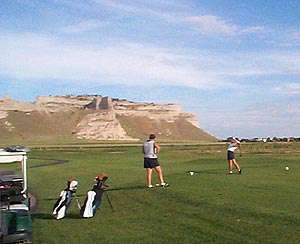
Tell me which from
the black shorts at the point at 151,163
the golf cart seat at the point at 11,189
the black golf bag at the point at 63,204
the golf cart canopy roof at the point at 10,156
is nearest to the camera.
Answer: the golf cart seat at the point at 11,189

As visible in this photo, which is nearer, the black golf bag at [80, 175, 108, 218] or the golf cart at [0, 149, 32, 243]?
the golf cart at [0, 149, 32, 243]

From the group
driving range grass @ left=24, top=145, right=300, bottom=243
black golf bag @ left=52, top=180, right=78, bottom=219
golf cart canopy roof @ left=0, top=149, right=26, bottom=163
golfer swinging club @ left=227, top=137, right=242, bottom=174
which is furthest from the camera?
golfer swinging club @ left=227, top=137, right=242, bottom=174

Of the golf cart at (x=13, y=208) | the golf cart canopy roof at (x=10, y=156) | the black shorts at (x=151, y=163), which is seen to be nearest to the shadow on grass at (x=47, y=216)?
the golf cart at (x=13, y=208)

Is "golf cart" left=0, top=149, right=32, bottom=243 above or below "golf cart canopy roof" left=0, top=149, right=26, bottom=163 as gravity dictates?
below

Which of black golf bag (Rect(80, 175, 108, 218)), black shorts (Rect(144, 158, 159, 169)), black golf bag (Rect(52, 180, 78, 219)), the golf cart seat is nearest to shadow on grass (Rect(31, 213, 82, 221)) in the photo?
black golf bag (Rect(52, 180, 78, 219))

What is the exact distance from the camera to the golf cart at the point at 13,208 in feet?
42.0

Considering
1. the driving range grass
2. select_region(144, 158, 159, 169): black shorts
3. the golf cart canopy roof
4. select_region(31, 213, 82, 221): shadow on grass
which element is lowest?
select_region(31, 213, 82, 221): shadow on grass

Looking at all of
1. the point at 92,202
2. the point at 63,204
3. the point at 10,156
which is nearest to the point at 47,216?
the point at 63,204

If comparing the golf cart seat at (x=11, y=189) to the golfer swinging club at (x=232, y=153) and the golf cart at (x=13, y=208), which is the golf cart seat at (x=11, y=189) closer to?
the golf cart at (x=13, y=208)

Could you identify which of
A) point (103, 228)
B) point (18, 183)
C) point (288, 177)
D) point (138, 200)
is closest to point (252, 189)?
point (138, 200)

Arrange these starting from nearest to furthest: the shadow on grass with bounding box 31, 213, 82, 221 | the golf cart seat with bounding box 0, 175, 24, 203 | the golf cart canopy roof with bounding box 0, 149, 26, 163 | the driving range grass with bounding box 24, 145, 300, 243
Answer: the driving range grass with bounding box 24, 145, 300, 243 → the golf cart seat with bounding box 0, 175, 24, 203 → the golf cart canopy roof with bounding box 0, 149, 26, 163 → the shadow on grass with bounding box 31, 213, 82, 221

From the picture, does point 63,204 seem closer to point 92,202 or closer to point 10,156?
point 92,202

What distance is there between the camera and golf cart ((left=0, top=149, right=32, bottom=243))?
42.0 feet

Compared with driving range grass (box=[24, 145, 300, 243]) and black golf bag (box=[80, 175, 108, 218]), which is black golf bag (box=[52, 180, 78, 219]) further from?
black golf bag (box=[80, 175, 108, 218])
